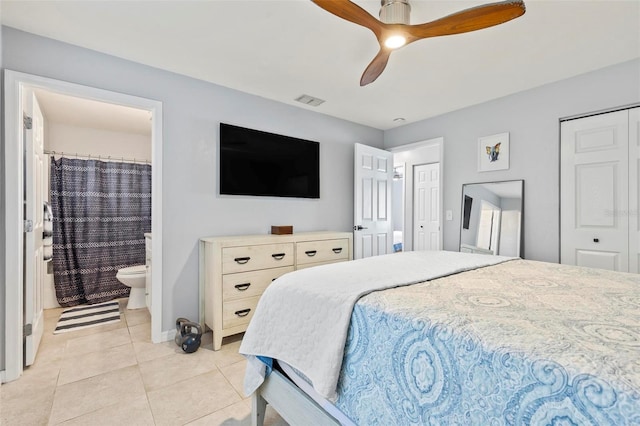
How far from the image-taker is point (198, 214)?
2.85 metres

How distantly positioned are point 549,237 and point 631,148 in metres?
0.93

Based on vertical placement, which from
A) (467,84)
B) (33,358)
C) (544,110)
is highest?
(467,84)

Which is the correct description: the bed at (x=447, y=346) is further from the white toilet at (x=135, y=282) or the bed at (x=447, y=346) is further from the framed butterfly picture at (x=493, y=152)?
the white toilet at (x=135, y=282)

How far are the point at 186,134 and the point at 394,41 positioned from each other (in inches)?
77.3

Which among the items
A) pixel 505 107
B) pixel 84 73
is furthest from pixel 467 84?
pixel 84 73

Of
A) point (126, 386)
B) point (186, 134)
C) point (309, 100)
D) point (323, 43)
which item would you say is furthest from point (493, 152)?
point (126, 386)

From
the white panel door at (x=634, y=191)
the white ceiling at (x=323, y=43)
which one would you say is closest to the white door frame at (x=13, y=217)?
the white ceiling at (x=323, y=43)

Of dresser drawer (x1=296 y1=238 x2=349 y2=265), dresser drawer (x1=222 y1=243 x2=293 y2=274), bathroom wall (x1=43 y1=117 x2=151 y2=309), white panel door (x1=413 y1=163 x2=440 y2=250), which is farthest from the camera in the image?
white panel door (x1=413 y1=163 x2=440 y2=250)

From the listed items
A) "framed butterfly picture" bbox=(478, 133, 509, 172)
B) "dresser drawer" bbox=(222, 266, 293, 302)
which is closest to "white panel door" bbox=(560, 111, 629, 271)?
"framed butterfly picture" bbox=(478, 133, 509, 172)

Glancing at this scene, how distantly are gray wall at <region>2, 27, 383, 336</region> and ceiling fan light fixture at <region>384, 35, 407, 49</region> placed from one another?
179 centimetres

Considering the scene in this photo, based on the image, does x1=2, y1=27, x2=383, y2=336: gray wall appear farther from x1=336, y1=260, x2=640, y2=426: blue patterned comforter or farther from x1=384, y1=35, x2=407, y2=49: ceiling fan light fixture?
x1=336, y1=260, x2=640, y2=426: blue patterned comforter

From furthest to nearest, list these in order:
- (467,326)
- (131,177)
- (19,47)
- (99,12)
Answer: (131,177), (19,47), (99,12), (467,326)

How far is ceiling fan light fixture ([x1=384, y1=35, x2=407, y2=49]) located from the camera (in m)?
1.71

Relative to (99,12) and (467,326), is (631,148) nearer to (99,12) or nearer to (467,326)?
(467,326)
